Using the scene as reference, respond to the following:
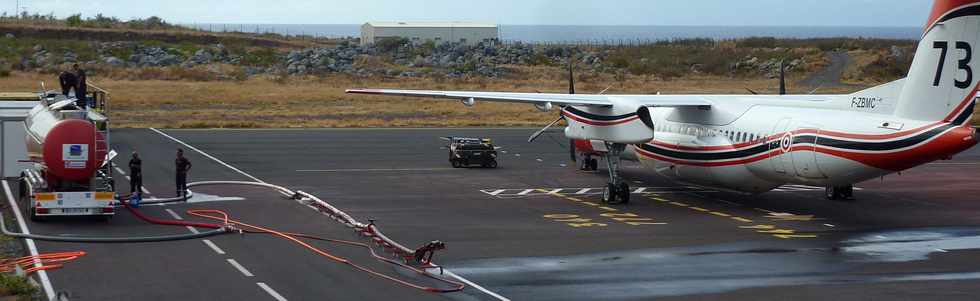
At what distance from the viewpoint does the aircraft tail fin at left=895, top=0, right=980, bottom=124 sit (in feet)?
83.9

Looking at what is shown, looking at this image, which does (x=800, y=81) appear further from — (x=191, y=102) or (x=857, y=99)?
(x=857, y=99)

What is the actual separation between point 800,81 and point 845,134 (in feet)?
229

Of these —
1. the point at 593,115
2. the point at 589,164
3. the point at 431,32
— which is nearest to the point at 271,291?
the point at 593,115

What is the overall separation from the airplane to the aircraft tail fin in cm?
2

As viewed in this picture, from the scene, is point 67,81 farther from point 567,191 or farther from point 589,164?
point 589,164

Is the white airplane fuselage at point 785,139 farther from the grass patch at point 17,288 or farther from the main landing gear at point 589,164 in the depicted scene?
the grass patch at point 17,288

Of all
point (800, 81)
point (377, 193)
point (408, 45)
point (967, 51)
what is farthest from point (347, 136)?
point (408, 45)

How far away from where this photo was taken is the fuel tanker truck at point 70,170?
26109 mm

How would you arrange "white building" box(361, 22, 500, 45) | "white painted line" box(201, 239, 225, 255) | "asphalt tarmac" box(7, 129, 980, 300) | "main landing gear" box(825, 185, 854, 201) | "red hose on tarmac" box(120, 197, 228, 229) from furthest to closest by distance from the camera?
"white building" box(361, 22, 500, 45)
"main landing gear" box(825, 185, 854, 201)
"red hose on tarmac" box(120, 197, 228, 229)
"white painted line" box(201, 239, 225, 255)
"asphalt tarmac" box(7, 129, 980, 300)

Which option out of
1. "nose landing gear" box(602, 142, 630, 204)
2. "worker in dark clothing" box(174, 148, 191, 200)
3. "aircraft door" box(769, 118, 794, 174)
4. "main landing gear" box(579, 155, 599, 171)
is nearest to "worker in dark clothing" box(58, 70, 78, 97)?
"worker in dark clothing" box(174, 148, 191, 200)

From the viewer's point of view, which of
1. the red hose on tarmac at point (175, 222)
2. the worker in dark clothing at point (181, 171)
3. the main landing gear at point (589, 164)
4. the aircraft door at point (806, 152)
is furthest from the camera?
the main landing gear at point (589, 164)

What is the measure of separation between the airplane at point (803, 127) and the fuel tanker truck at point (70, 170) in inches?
367

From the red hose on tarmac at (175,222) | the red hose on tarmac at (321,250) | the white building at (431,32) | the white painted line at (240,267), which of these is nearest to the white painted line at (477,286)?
the red hose on tarmac at (321,250)

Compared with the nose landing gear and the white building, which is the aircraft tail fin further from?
the white building
